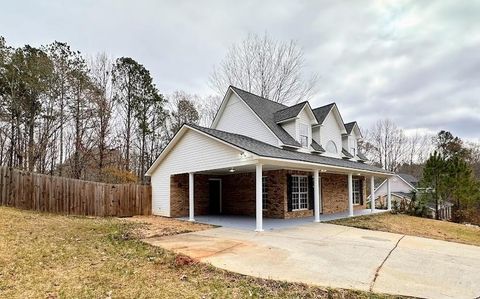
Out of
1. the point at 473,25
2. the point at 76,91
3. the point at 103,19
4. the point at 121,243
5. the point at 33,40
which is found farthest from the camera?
the point at 76,91

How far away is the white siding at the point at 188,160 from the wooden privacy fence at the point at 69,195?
3.11 feet

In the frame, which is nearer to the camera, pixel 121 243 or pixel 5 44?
pixel 121 243

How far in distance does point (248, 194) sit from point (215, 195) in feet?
7.79

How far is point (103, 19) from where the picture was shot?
13.0m

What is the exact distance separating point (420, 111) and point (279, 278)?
32647 millimetres

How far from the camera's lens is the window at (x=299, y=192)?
47.7 feet

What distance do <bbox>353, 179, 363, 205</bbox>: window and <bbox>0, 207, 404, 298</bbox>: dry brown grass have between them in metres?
16.0

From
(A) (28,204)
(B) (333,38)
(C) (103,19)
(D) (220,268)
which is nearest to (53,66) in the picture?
(C) (103,19)

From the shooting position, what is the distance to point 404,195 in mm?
30062

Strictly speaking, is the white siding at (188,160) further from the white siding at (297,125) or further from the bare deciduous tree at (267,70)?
the bare deciduous tree at (267,70)

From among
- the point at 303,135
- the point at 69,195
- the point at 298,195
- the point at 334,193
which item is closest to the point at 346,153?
the point at 334,193

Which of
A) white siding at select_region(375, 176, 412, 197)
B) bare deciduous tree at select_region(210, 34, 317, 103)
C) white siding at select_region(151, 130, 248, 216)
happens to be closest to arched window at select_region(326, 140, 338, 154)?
white siding at select_region(151, 130, 248, 216)

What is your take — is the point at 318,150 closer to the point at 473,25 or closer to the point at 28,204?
the point at 473,25

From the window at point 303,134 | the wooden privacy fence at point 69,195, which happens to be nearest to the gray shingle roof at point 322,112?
the window at point 303,134
